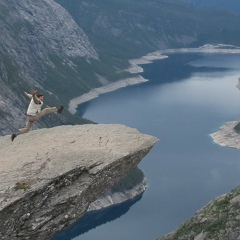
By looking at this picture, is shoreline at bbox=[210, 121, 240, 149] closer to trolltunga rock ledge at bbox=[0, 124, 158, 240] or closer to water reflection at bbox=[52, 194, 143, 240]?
water reflection at bbox=[52, 194, 143, 240]

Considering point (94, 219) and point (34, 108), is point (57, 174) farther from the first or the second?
point (94, 219)

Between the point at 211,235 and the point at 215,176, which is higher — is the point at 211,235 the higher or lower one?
the higher one

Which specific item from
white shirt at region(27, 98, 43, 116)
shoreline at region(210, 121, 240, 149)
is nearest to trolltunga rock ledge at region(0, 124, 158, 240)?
white shirt at region(27, 98, 43, 116)

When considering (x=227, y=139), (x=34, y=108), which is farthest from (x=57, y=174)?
(x=227, y=139)

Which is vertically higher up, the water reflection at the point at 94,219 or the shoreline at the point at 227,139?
the water reflection at the point at 94,219

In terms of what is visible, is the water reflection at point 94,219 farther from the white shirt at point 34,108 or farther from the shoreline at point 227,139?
the white shirt at point 34,108

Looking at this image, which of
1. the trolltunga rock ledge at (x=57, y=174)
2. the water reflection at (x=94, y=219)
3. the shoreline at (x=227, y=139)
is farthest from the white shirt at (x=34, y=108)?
the shoreline at (x=227, y=139)

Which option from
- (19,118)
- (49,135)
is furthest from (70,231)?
(49,135)

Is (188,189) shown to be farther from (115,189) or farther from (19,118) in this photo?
(19,118)
